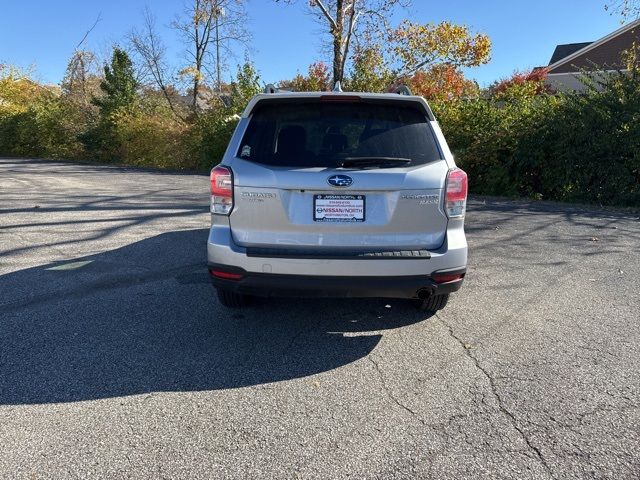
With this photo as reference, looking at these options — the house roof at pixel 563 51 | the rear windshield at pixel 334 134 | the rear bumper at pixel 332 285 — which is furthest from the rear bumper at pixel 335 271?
the house roof at pixel 563 51

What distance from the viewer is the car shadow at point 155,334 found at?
10.8 ft

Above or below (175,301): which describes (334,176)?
above

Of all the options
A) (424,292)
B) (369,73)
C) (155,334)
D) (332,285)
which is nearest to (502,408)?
(424,292)

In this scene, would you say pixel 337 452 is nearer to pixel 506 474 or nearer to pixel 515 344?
pixel 506 474

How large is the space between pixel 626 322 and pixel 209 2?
32.6 m

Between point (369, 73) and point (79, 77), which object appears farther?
point (79, 77)

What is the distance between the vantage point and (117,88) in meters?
25.4

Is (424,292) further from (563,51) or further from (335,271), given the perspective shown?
(563,51)

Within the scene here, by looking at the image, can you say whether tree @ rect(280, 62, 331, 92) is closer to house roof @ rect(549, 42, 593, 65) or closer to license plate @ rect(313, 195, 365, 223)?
license plate @ rect(313, 195, 365, 223)

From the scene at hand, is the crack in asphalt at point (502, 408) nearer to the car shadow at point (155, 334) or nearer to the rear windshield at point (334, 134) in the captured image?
the car shadow at point (155, 334)

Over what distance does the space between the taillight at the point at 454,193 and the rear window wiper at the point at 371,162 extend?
34 cm

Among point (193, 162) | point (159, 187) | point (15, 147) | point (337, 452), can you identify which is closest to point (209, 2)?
point (15, 147)

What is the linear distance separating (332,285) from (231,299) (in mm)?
1279

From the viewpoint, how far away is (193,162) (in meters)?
19.7
